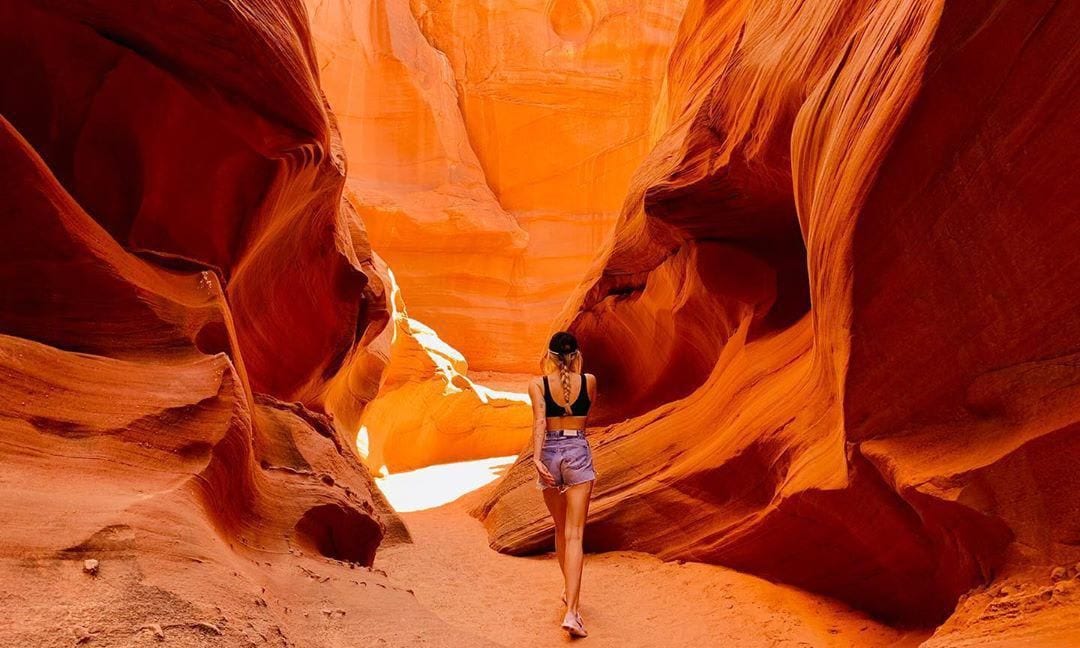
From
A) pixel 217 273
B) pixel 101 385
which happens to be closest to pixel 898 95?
pixel 101 385

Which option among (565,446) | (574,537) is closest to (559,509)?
(574,537)

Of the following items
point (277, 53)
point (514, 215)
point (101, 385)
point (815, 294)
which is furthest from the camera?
point (514, 215)

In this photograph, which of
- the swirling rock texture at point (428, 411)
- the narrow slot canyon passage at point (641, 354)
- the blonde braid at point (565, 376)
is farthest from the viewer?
the swirling rock texture at point (428, 411)

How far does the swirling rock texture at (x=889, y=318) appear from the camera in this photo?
2.97 meters

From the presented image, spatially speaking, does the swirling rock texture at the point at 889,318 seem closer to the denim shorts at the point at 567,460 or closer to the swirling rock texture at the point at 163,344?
the denim shorts at the point at 567,460

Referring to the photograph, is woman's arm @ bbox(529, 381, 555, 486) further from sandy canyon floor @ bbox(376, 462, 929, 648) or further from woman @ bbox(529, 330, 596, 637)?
sandy canyon floor @ bbox(376, 462, 929, 648)

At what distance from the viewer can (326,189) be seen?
669 centimetres

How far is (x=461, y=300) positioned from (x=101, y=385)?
631 inches

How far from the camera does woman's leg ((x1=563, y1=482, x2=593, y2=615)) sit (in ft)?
14.7

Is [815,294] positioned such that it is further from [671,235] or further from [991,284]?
[671,235]

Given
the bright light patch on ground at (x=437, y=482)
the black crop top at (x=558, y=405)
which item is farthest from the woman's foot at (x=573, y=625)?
the bright light patch on ground at (x=437, y=482)

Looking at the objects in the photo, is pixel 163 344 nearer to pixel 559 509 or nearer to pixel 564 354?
pixel 564 354

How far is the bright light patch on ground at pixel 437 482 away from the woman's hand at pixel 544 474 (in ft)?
20.0

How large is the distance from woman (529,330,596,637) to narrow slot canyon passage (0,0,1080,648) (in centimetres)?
4
